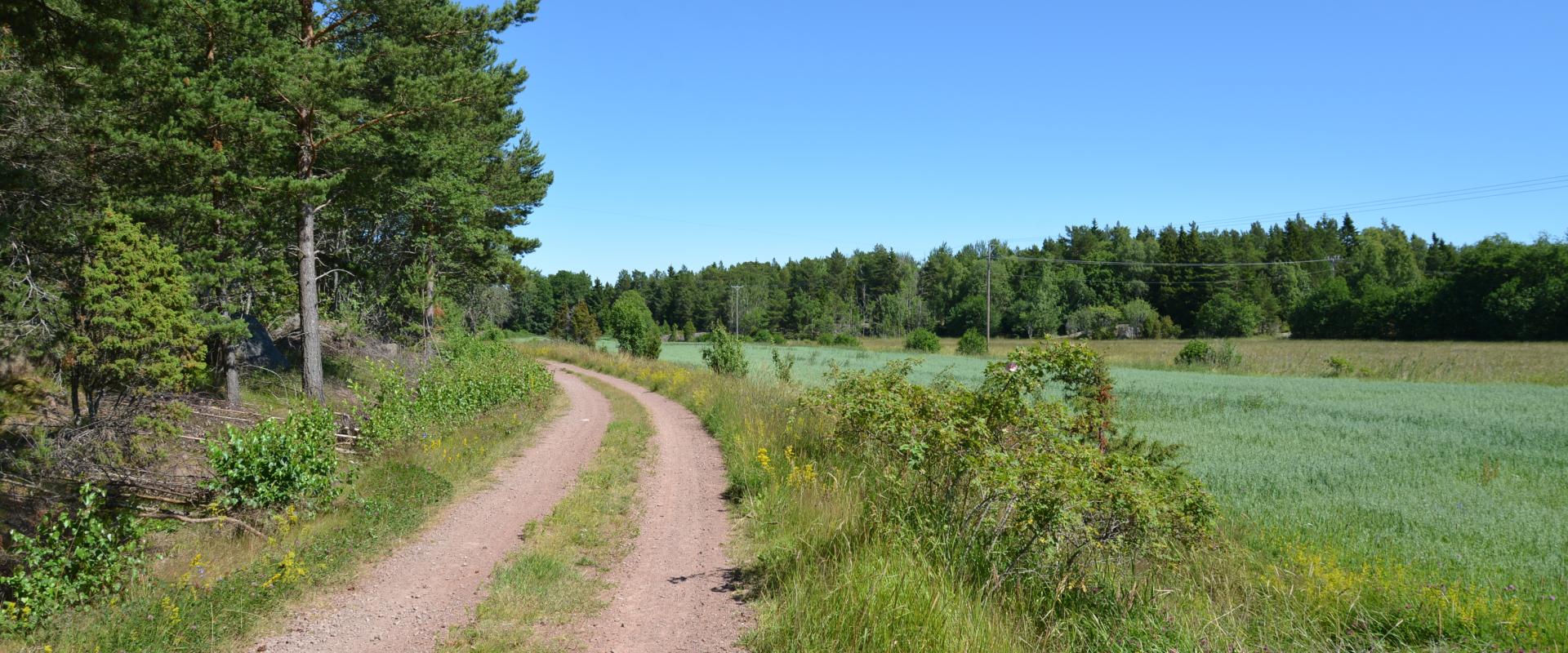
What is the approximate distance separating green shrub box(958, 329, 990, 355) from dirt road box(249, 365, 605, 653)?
4737 centimetres

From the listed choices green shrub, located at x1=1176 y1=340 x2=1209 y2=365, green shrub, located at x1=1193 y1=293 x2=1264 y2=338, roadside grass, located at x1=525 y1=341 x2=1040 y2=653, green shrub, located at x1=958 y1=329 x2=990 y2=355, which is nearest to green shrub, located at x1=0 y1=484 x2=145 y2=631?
roadside grass, located at x1=525 y1=341 x2=1040 y2=653

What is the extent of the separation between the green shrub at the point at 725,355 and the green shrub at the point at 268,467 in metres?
15.3

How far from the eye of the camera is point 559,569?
639 centimetres

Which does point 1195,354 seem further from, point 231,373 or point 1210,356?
point 231,373

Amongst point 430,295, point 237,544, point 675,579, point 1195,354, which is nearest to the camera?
point 675,579

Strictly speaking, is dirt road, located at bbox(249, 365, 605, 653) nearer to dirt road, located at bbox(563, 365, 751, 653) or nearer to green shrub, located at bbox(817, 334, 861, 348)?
dirt road, located at bbox(563, 365, 751, 653)

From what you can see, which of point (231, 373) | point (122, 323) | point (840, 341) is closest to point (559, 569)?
point (122, 323)

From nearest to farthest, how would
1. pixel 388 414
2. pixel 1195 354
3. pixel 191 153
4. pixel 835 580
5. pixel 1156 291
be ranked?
pixel 835 580, pixel 388 414, pixel 191 153, pixel 1195 354, pixel 1156 291

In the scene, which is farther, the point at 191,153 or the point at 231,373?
the point at 231,373

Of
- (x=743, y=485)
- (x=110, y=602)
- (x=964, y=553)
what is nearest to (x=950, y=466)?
(x=964, y=553)

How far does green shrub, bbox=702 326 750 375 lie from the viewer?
23.4 meters

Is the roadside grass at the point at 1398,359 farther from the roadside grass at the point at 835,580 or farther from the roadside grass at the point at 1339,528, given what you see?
the roadside grass at the point at 835,580

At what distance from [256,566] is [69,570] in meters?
1.14

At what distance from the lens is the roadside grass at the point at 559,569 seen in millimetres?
5070
